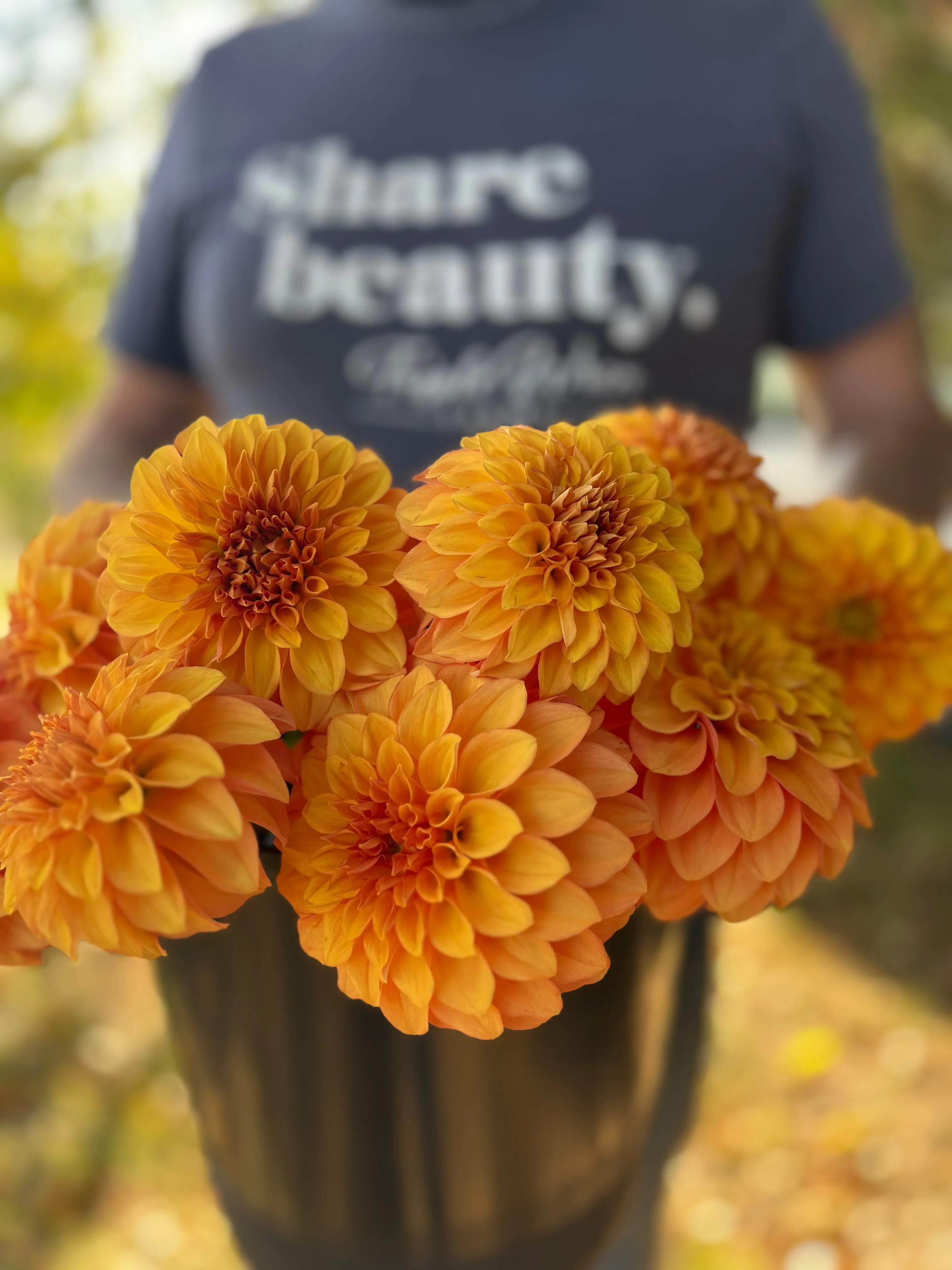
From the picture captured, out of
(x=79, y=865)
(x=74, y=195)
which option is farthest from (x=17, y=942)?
(x=74, y=195)

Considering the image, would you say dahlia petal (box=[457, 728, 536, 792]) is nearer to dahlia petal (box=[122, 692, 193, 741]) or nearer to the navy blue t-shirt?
dahlia petal (box=[122, 692, 193, 741])

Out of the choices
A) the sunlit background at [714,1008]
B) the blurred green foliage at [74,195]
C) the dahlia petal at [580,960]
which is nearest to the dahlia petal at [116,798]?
the dahlia petal at [580,960]

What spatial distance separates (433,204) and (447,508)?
0.68m

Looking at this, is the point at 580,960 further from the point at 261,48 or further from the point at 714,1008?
the point at 261,48

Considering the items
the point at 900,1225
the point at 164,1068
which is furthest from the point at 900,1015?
the point at 164,1068

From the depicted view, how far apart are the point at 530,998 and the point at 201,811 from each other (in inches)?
3.4

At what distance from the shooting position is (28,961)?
254mm

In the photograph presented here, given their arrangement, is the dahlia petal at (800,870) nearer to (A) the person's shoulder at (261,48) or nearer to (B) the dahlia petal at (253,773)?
(B) the dahlia petal at (253,773)

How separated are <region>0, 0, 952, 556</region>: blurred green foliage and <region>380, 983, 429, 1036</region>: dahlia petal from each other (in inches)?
66.4

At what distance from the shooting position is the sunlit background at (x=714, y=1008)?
1.18m

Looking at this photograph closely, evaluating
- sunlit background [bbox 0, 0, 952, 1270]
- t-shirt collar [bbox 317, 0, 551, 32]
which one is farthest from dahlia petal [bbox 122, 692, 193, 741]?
t-shirt collar [bbox 317, 0, 551, 32]

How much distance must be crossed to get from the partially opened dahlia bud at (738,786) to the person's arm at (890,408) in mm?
571

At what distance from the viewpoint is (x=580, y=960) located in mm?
232

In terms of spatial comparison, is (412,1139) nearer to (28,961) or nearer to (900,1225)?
(28,961)
